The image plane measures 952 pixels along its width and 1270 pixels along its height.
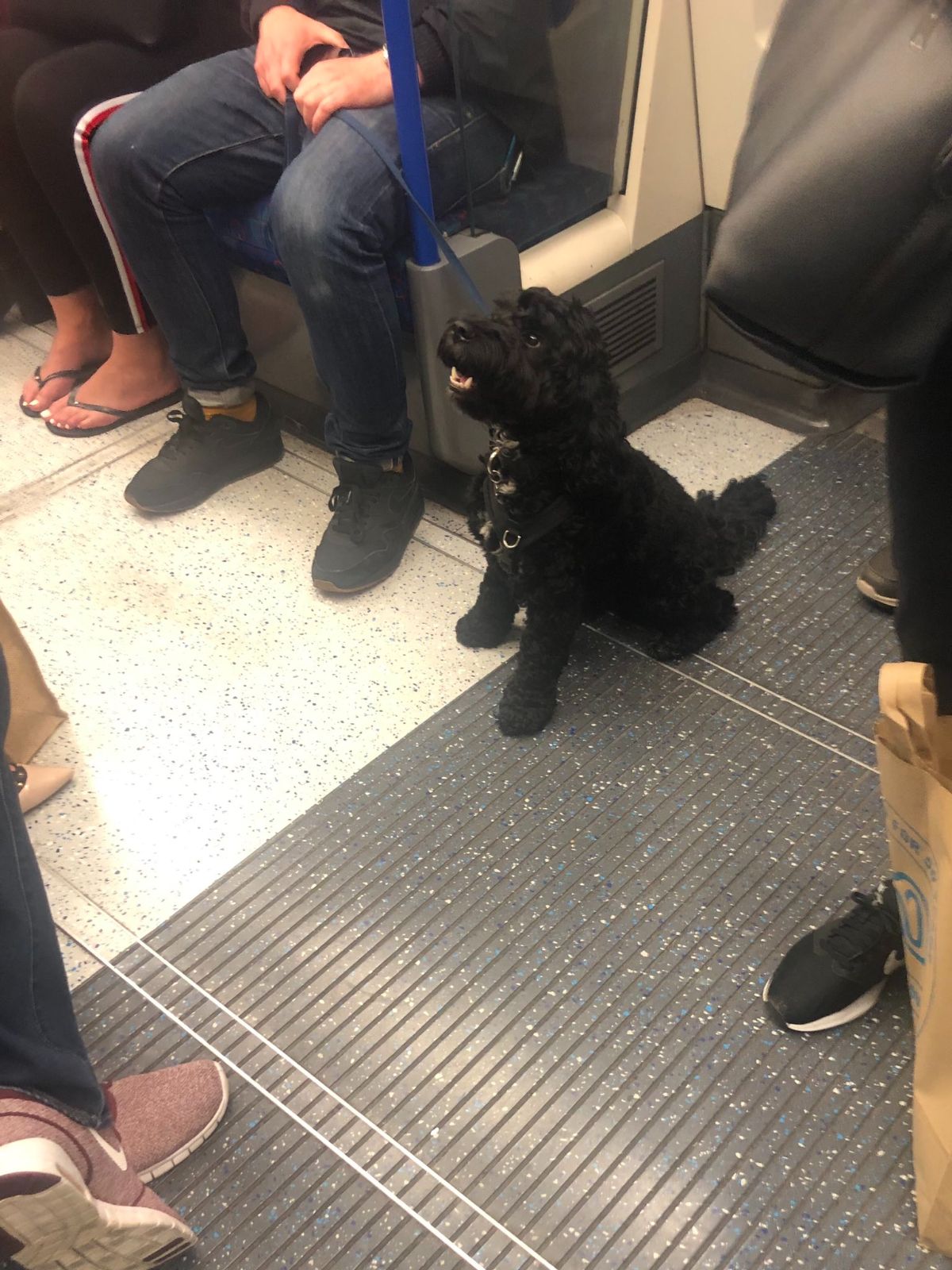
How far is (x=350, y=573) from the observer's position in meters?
1.94

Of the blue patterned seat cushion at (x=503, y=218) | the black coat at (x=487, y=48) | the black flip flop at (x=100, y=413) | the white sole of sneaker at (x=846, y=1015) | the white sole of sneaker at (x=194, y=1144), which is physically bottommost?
the white sole of sneaker at (x=194, y=1144)

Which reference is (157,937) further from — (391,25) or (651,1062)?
(391,25)

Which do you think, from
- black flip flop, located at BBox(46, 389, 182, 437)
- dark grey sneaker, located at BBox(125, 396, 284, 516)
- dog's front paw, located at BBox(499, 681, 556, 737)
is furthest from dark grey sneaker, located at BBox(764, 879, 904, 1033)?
black flip flop, located at BBox(46, 389, 182, 437)

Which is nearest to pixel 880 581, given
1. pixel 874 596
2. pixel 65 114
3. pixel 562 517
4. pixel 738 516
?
pixel 874 596

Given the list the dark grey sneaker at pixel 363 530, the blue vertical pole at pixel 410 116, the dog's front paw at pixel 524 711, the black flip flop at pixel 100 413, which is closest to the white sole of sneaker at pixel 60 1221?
the dog's front paw at pixel 524 711

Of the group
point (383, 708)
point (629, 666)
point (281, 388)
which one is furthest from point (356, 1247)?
point (281, 388)

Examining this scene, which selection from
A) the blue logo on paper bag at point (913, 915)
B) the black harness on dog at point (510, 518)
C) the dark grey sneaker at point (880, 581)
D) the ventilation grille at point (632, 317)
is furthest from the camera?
the ventilation grille at point (632, 317)

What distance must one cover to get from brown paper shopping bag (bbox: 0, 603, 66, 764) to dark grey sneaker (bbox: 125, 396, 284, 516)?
63 cm

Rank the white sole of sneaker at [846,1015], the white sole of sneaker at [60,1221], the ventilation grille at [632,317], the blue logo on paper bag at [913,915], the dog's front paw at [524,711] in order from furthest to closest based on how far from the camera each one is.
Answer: the ventilation grille at [632,317]
the dog's front paw at [524,711]
the white sole of sneaker at [846,1015]
the blue logo on paper bag at [913,915]
the white sole of sneaker at [60,1221]

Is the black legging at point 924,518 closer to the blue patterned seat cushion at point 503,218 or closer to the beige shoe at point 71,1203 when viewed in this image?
the beige shoe at point 71,1203

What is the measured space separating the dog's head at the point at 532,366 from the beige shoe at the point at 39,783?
0.87 metres

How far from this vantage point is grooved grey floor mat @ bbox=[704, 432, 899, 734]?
169cm

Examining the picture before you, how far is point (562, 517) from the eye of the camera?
4.98 feet

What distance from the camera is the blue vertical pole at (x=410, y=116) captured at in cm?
154
